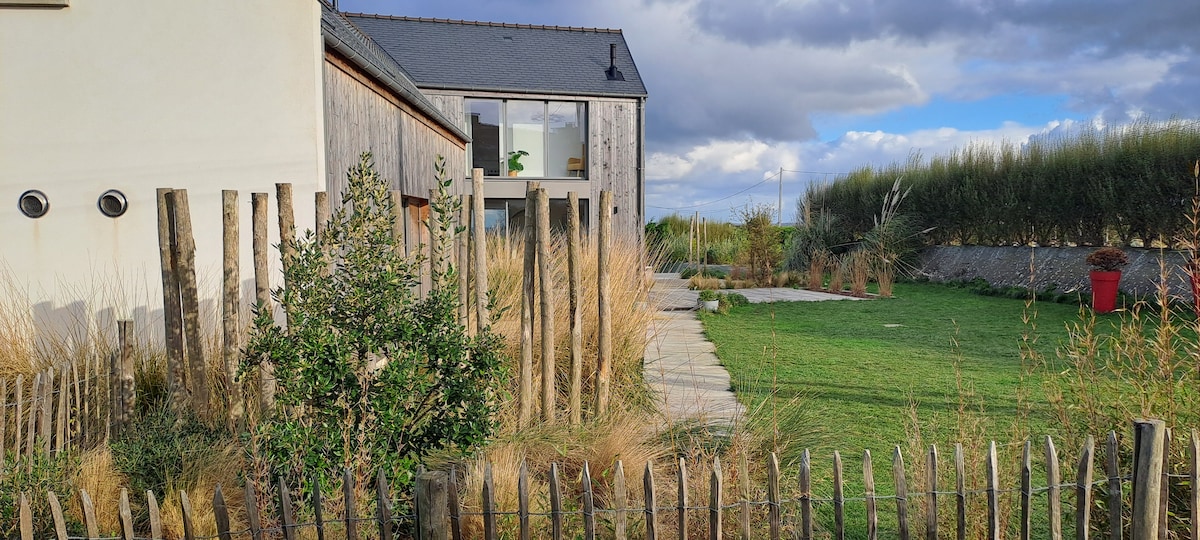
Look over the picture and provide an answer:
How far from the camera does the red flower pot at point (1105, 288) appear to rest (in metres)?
9.91

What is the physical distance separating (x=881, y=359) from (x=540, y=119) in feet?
33.3

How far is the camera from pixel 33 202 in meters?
5.44

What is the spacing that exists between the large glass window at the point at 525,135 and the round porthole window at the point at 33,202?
10.2 m

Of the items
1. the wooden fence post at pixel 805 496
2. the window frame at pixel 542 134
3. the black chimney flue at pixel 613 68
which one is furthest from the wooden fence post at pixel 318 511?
the black chimney flue at pixel 613 68

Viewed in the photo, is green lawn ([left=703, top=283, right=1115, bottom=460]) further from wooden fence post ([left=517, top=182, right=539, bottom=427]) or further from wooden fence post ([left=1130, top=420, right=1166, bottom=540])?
wooden fence post ([left=517, top=182, right=539, bottom=427])

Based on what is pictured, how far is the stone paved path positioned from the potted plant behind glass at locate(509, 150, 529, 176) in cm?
592

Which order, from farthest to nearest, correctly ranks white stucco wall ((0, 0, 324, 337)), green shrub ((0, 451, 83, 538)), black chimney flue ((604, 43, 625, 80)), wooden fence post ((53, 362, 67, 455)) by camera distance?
1. black chimney flue ((604, 43, 625, 80))
2. white stucco wall ((0, 0, 324, 337))
3. wooden fence post ((53, 362, 67, 455))
4. green shrub ((0, 451, 83, 538))

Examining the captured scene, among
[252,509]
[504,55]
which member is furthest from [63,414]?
[504,55]

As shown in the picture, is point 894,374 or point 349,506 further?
point 894,374

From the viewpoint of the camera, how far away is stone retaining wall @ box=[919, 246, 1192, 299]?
37.2ft

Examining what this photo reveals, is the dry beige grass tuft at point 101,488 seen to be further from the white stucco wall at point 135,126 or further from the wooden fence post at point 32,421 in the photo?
the white stucco wall at point 135,126

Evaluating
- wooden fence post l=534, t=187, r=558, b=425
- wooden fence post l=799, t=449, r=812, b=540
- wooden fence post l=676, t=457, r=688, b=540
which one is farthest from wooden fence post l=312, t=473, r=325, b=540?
wooden fence post l=799, t=449, r=812, b=540

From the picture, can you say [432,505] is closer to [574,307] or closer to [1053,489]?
[574,307]

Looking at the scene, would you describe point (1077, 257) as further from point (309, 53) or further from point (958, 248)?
point (309, 53)
